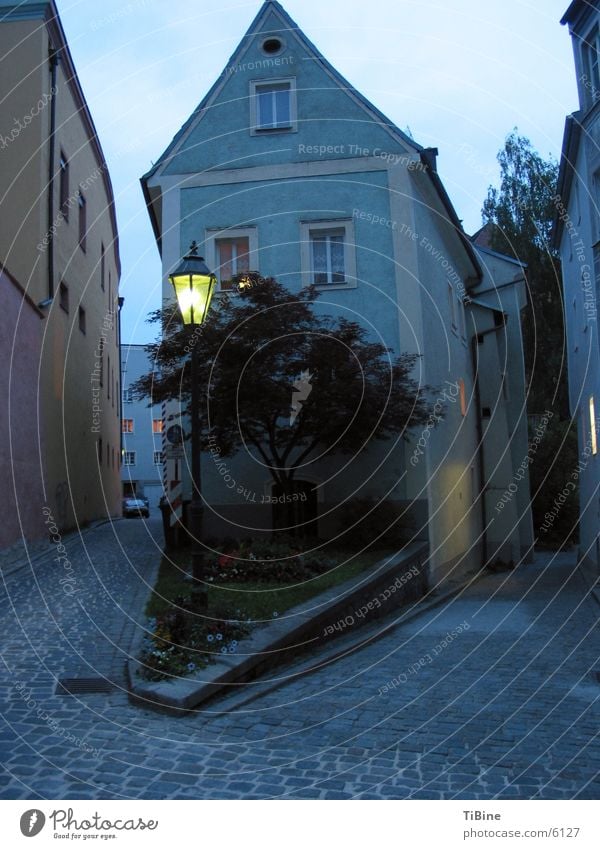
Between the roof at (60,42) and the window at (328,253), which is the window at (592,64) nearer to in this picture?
the window at (328,253)

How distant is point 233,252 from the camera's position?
17.8 meters

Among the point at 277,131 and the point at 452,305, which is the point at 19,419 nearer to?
the point at 277,131

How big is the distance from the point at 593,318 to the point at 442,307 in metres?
3.68

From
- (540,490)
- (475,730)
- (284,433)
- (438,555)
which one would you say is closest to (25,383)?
(284,433)

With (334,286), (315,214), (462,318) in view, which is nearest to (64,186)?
(315,214)

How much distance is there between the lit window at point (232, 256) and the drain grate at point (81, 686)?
11496 millimetres

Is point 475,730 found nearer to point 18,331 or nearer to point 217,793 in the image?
point 217,793

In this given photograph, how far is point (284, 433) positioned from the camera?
14852 mm

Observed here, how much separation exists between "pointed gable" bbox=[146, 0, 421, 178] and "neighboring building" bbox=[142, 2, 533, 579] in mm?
29

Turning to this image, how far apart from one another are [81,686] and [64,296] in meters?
15.8

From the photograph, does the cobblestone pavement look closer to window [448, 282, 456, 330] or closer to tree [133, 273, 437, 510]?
tree [133, 273, 437, 510]

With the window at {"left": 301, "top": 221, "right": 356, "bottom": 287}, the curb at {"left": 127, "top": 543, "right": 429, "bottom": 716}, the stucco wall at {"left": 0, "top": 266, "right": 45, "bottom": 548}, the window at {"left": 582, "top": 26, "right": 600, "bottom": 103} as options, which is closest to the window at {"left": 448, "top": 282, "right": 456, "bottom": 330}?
the window at {"left": 301, "top": 221, "right": 356, "bottom": 287}

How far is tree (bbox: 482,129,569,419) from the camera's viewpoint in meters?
34.1

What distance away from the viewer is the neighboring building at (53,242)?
17.2 m
